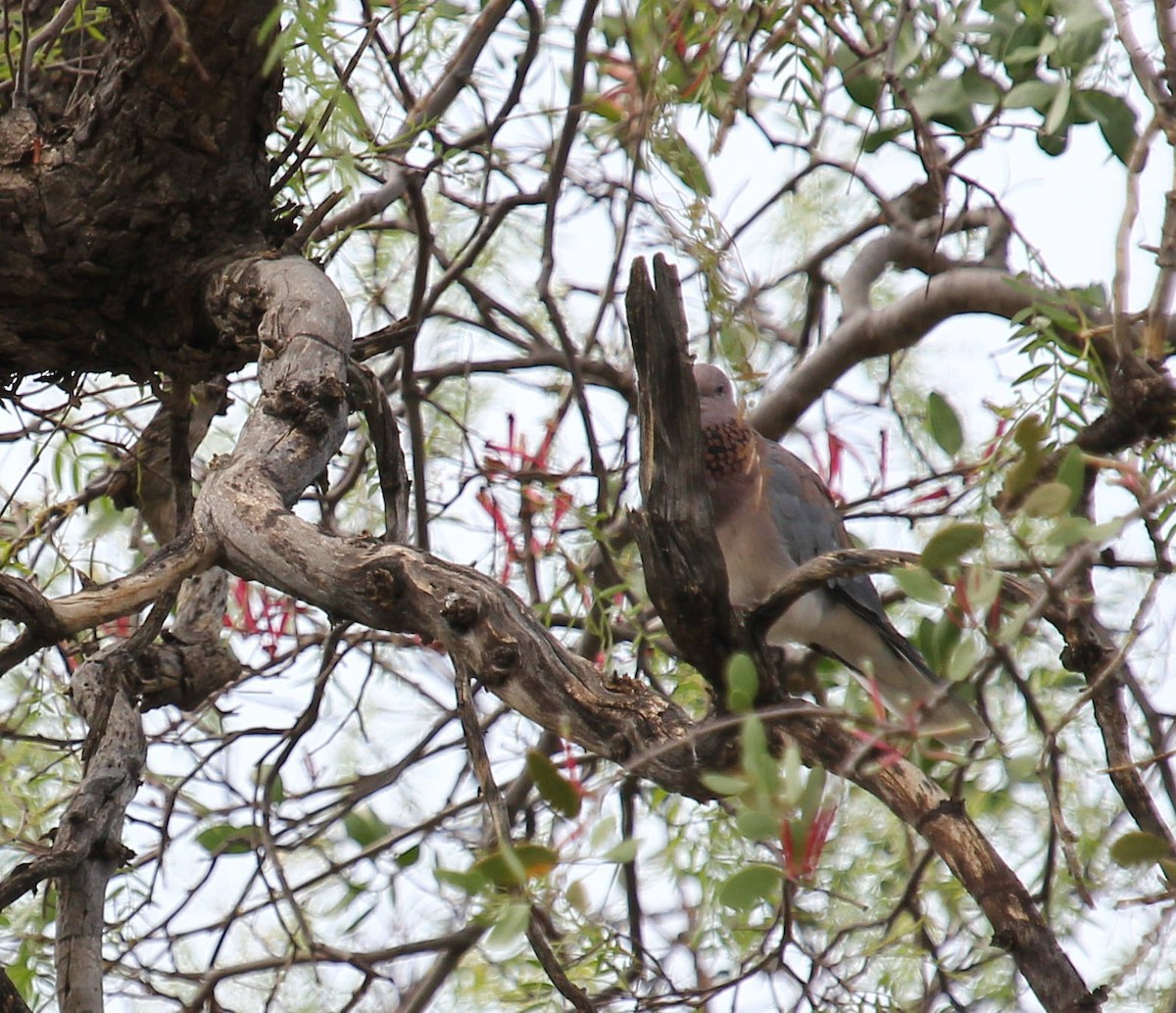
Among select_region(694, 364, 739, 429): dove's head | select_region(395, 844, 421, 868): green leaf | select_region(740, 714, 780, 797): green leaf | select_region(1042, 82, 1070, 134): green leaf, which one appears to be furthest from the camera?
select_region(694, 364, 739, 429): dove's head

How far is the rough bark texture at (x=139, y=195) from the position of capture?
1.64m

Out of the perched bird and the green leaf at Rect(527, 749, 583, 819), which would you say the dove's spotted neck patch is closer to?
the perched bird

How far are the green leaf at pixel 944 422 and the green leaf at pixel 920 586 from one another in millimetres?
207

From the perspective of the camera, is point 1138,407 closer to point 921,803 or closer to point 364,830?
point 921,803

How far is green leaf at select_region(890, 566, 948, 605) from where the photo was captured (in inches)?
39.0

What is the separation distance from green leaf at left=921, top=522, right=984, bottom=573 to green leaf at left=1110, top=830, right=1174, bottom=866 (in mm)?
261

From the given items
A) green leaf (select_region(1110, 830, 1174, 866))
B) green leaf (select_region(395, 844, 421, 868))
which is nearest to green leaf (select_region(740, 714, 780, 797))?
green leaf (select_region(1110, 830, 1174, 866))

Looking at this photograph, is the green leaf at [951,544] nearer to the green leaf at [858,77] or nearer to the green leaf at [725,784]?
the green leaf at [725,784]

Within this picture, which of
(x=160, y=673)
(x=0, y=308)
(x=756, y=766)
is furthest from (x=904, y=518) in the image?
(x=756, y=766)

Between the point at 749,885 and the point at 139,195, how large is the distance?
121cm

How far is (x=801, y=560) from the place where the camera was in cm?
265

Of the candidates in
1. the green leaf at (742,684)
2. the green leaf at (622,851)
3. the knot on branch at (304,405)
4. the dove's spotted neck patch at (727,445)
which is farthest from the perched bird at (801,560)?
the green leaf at (622,851)

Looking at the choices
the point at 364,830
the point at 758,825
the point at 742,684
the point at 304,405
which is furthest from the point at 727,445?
the point at 758,825

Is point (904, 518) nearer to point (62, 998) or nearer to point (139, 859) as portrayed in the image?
point (139, 859)
